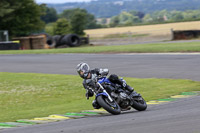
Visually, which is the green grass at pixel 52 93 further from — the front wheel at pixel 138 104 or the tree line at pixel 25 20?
the tree line at pixel 25 20

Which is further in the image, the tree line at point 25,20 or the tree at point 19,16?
the tree line at point 25,20

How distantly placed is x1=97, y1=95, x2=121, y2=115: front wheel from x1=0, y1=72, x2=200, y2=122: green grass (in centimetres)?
174

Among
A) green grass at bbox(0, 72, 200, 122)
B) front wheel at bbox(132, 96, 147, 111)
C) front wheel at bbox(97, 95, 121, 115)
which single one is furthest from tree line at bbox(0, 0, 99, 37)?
front wheel at bbox(97, 95, 121, 115)

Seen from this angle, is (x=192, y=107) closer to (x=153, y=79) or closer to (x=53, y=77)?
(x=153, y=79)

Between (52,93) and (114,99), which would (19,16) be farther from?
(114,99)

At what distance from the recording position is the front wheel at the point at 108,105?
9386 mm

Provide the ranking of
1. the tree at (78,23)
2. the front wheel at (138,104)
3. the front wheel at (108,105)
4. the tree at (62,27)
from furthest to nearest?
the tree at (78,23) < the tree at (62,27) < the front wheel at (138,104) < the front wheel at (108,105)

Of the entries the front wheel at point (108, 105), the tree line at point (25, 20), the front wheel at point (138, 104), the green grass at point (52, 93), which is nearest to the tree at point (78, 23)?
the tree line at point (25, 20)

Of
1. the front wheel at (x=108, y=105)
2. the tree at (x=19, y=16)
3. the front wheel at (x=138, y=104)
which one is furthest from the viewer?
the tree at (x=19, y=16)

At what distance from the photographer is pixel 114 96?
980 centimetres

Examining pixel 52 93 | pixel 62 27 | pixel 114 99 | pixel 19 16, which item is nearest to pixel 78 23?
pixel 62 27

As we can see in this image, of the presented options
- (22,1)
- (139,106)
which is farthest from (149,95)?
(22,1)

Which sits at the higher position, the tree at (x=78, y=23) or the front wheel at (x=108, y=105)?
the tree at (x=78, y=23)

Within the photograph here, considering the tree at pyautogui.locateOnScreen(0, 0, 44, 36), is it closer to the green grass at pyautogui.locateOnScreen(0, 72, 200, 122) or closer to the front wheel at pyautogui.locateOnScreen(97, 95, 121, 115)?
the green grass at pyautogui.locateOnScreen(0, 72, 200, 122)
